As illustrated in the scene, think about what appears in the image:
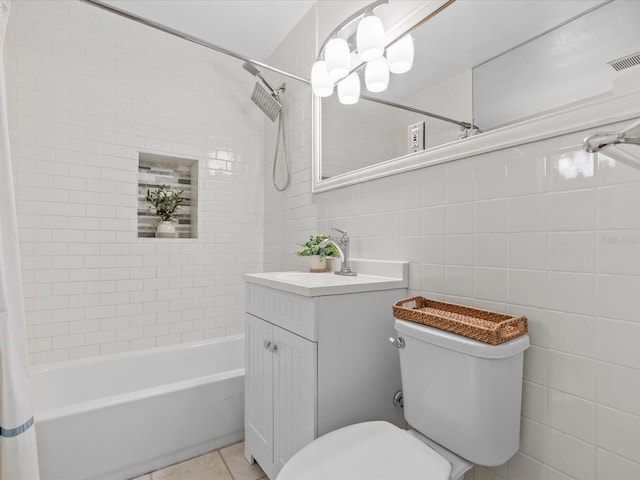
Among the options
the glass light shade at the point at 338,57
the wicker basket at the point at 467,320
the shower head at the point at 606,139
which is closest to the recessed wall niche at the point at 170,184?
the glass light shade at the point at 338,57

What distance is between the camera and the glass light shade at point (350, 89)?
181cm

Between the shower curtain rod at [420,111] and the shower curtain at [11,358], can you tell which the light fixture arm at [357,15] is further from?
the shower curtain at [11,358]

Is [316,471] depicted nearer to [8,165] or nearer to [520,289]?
[520,289]

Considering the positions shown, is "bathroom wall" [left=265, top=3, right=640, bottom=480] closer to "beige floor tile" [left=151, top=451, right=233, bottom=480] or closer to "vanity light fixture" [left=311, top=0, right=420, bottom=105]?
"vanity light fixture" [left=311, top=0, right=420, bottom=105]

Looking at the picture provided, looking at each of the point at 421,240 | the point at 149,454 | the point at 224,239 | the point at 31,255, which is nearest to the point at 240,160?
the point at 224,239

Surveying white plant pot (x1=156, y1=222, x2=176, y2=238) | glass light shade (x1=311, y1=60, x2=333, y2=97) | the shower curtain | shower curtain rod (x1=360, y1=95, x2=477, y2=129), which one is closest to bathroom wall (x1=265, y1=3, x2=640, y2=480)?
shower curtain rod (x1=360, y1=95, x2=477, y2=129)

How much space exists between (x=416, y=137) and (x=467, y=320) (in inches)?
31.0

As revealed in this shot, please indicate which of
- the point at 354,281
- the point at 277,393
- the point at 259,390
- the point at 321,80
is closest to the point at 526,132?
the point at 354,281

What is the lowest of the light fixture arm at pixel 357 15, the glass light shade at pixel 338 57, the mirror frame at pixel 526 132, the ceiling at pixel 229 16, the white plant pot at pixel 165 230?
the white plant pot at pixel 165 230

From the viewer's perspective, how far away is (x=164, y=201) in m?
2.58

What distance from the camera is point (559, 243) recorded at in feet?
3.31

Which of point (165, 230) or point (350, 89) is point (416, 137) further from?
point (165, 230)

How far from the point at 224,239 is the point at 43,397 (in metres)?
1.42

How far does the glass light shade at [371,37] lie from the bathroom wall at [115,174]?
4.88 ft
